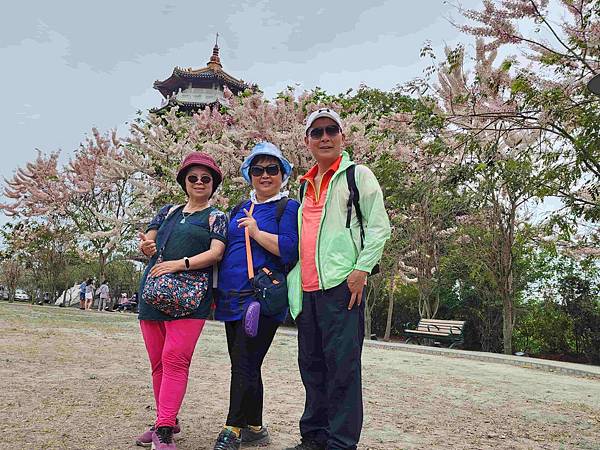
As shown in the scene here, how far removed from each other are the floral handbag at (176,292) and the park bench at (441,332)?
41.6 ft

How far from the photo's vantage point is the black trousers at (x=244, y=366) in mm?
2738

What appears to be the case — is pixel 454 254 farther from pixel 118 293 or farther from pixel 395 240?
pixel 118 293

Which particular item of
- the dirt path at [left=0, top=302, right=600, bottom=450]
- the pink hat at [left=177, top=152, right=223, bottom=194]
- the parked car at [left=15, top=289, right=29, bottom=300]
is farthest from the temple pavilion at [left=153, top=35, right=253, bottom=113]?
the pink hat at [left=177, top=152, right=223, bottom=194]

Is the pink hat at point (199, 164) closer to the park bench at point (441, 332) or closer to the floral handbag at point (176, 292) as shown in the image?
the floral handbag at point (176, 292)

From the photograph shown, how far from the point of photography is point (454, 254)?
639 inches

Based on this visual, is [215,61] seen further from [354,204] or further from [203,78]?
[354,204]

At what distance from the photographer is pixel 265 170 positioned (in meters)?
3.05

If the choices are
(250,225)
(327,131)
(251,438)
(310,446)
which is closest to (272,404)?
(251,438)

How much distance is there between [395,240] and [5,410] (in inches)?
542

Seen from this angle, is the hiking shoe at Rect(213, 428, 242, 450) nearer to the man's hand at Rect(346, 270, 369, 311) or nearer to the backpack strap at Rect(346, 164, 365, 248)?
the man's hand at Rect(346, 270, 369, 311)

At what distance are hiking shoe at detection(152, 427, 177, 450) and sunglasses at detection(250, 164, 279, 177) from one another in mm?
1409

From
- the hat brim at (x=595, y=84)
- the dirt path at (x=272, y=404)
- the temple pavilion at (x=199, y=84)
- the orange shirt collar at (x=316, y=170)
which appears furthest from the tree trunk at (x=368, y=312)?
the temple pavilion at (x=199, y=84)

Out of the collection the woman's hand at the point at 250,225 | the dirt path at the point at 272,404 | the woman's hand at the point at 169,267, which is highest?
the woman's hand at the point at 250,225

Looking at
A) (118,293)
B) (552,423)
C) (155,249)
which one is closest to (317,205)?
(155,249)
